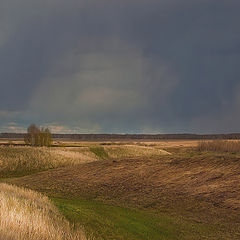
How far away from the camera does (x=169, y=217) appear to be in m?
18.4

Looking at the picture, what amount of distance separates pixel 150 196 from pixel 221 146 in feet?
162

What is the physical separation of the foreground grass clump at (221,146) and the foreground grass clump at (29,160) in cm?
3267

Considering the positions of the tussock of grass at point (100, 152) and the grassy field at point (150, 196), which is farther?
the tussock of grass at point (100, 152)

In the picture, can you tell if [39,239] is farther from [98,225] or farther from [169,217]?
[169,217]

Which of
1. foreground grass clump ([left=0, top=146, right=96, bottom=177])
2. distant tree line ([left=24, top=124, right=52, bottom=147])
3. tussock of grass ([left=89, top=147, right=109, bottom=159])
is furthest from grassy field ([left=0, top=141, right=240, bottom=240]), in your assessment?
distant tree line ([left=24, top=124, right=52, bottom=147])

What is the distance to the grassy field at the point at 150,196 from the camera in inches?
579

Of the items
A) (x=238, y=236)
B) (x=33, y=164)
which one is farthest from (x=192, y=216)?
(x=33, y=164)

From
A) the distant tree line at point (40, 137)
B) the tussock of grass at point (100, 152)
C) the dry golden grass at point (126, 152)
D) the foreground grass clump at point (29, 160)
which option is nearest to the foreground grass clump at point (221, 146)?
the dry golden grass at point (126, 152)

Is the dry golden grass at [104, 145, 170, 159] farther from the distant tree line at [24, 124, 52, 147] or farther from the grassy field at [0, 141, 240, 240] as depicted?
the grassy field at [0, 141, 240, 240]

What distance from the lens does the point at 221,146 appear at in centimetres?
6838

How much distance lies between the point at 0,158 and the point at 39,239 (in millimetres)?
40705

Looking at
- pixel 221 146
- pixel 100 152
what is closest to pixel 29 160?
pixel 100 152

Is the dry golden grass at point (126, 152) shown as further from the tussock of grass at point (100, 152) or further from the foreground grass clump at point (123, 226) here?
the foreground grass clump at point (123, 226)

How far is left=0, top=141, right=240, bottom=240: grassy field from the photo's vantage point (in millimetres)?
14703
